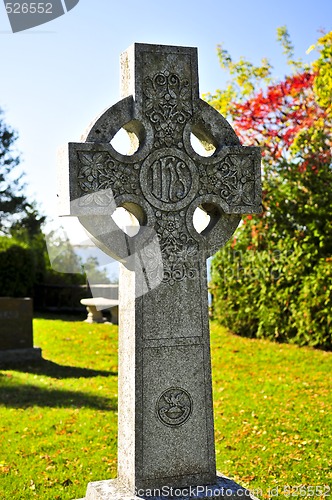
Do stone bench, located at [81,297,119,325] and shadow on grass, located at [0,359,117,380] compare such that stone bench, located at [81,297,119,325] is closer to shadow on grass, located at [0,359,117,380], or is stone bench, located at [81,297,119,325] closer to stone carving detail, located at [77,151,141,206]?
shadow on grass, located at [0,359,117,380]

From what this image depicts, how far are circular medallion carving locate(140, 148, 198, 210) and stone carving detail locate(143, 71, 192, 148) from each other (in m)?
0.08

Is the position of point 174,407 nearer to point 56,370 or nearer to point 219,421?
point 219,421

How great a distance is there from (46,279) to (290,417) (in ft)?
45.9

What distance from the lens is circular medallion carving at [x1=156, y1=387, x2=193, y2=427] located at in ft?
13.2

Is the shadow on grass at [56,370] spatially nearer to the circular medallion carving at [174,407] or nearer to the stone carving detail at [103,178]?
the circular medallion carving at [174,407]

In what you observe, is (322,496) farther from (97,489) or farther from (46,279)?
(46,279)

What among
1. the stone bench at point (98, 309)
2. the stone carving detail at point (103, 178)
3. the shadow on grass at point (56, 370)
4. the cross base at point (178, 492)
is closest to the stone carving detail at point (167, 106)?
the stone carving detail at point (103, 178)

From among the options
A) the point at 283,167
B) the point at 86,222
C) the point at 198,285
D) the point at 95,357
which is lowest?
the point at 95,357

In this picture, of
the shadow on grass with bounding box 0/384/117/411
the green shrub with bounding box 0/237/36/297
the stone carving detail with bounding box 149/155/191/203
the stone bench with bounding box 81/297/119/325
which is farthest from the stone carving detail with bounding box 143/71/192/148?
the green shrub with bounding box 0/237/36/297

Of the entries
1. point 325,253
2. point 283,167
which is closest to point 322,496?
point 325,253

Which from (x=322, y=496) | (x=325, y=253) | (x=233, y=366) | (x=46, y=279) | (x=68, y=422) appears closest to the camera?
(x=322, y=496)

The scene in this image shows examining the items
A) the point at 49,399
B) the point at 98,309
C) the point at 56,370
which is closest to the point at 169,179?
the point at 49,399

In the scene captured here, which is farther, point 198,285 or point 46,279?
point 46,279

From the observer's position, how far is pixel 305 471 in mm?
5996
